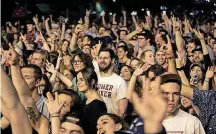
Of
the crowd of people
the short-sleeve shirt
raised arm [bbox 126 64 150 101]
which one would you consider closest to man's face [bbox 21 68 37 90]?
the crowd of people

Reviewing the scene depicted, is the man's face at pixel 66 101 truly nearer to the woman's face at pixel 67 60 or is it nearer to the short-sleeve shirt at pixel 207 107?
the short-sleeve shirt at pixel 207 107

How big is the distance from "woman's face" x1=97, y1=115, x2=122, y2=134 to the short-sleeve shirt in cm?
126

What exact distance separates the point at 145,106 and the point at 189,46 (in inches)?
271

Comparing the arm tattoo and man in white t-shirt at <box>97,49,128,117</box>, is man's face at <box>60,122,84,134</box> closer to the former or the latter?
the arm tattoo

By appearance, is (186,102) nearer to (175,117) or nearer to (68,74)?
(175,117)

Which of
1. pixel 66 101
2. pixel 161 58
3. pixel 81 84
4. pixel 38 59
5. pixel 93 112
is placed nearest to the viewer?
pixel 66 101

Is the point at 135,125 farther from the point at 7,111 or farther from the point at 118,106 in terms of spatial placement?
the point at 118,106

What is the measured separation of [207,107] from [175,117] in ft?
2.76

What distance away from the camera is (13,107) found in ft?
14.5

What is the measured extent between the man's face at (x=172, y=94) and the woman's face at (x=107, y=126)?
0.47 m

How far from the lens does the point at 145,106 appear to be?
3.21 meters

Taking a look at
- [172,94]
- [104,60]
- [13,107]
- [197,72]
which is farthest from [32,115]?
[197,72]

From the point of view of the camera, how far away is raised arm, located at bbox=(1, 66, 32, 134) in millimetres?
4375

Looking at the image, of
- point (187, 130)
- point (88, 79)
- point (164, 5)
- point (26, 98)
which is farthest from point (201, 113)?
point (164, 5)
